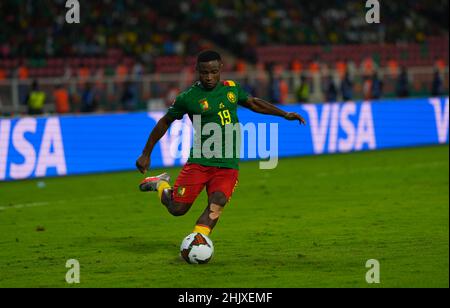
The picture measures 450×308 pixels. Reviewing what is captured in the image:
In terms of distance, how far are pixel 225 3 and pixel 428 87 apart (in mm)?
10108

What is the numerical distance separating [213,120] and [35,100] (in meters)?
20.1

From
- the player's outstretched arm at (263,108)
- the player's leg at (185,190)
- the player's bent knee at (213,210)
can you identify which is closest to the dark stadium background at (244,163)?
the player's bent knee at (213,210)

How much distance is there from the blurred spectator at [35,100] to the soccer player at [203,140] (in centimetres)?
1945

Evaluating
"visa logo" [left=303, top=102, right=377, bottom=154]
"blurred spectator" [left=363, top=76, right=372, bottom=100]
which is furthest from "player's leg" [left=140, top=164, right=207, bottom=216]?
"blurred spectator" [left=363, top=76, right=372, bottom=100]

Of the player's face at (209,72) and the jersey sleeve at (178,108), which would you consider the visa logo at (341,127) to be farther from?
the player's face at (209,72)

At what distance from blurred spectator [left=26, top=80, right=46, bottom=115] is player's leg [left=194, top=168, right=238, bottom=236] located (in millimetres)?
19729

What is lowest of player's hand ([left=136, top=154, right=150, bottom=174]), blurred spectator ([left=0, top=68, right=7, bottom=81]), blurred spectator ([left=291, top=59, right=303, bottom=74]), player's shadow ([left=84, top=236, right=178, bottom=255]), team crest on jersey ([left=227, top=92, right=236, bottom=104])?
player's shadow ([left=84, top=236, right=178, bottom=255])

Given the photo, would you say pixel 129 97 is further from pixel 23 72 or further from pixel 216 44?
pixel 216 44

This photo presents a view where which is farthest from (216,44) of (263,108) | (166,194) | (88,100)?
(166,194)

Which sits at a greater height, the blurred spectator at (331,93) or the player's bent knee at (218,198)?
the blurred spectator at (331,93)

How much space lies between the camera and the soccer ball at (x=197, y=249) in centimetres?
1034

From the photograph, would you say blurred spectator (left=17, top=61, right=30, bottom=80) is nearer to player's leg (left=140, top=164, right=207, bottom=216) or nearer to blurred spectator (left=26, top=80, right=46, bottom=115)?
blurred spectator (left=26, top=80, right=46, bottom=115)

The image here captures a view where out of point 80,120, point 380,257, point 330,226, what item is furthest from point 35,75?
point 380,257

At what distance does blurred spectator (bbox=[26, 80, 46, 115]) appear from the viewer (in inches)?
1173
